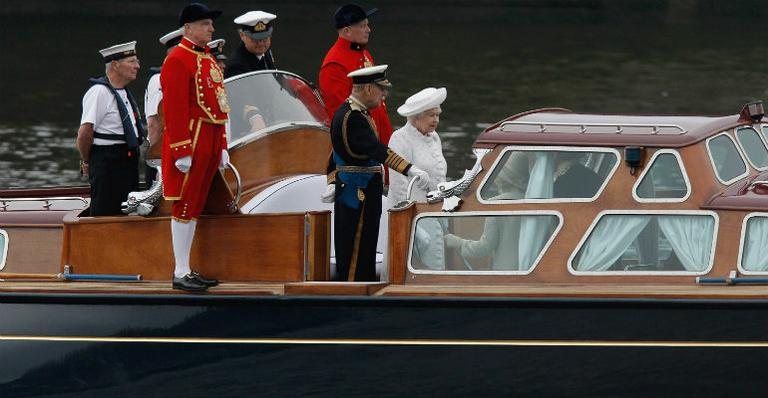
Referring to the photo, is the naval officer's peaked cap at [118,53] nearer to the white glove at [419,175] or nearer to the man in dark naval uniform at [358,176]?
the man in dark naval uniform at [358,176]

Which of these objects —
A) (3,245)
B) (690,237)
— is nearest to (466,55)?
(3,245)

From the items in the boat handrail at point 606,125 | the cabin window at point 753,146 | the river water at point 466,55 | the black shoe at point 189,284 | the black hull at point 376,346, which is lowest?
the black hull at point 376,346

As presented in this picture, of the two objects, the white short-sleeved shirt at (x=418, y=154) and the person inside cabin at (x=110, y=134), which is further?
the person inside cabin at (x=110, y=134)

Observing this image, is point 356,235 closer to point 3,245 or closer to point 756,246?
point 756,246

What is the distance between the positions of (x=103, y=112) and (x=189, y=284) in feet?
6.76

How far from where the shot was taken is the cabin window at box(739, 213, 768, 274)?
9766mm

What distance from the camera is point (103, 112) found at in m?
11.9

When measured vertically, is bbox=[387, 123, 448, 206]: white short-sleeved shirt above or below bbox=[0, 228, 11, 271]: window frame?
above

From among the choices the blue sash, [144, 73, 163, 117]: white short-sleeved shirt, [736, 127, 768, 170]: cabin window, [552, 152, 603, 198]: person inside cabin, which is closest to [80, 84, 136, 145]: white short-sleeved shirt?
[144, 73, 163, 117]: white short-sleeved shirt

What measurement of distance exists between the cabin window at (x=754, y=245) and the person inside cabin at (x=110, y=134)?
4.50 m

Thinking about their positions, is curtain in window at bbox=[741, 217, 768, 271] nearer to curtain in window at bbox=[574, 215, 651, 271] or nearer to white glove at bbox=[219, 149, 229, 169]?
curtain in window at bbox=[574, 215, 651, 271]

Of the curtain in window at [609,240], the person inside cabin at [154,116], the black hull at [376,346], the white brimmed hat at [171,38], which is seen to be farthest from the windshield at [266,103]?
the curtain in window at [609,240]

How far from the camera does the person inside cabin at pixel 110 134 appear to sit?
11914 millimetres

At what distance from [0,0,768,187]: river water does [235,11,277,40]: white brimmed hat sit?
36.3 ft
